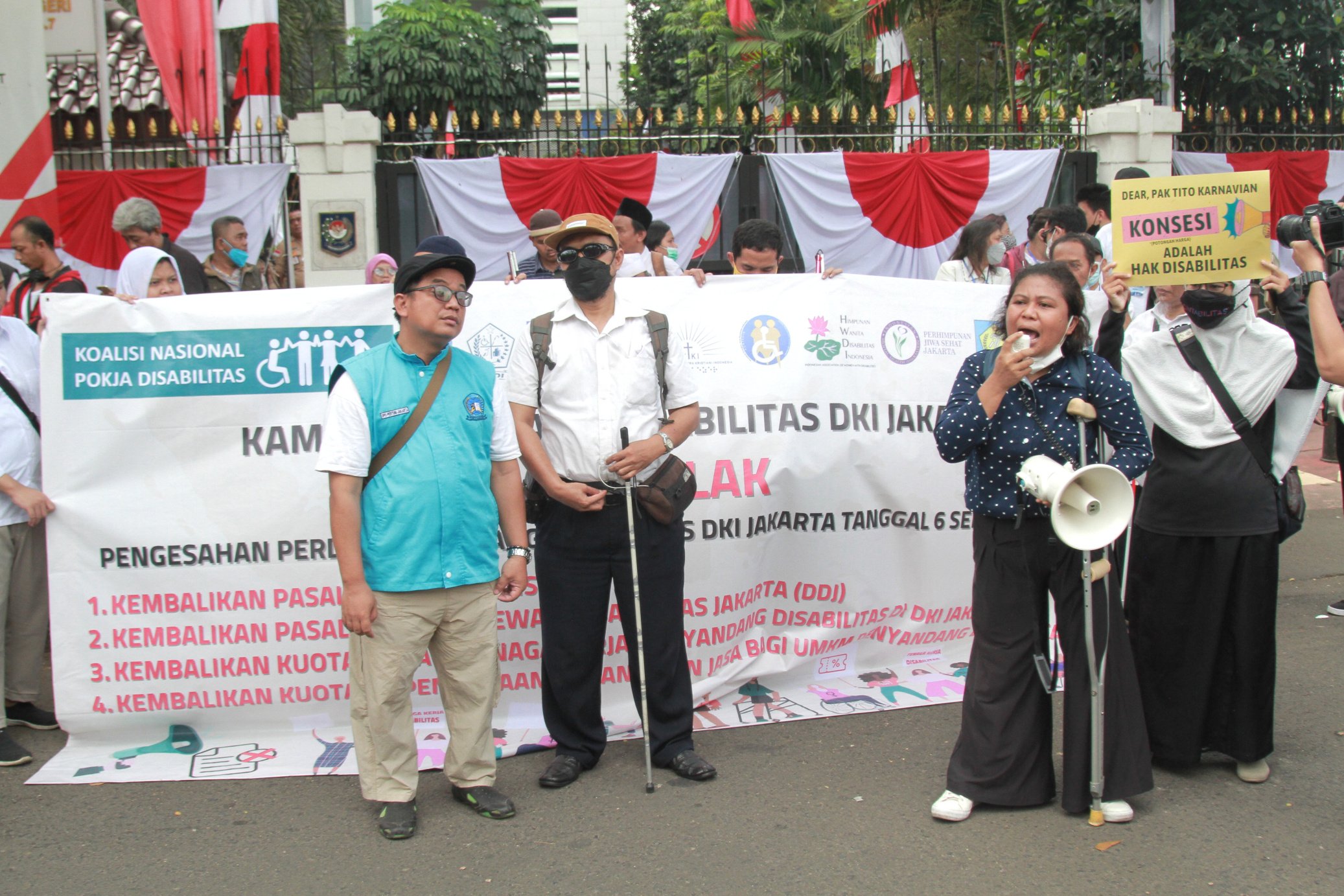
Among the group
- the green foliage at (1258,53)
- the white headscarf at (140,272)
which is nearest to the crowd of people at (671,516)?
the white headscarf at (140,272)

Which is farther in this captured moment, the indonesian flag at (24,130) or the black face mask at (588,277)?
the indonesian flag at (24,130)

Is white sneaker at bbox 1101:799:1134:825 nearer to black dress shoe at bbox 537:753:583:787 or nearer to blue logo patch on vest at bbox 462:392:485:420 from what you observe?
black dress shoe at bbox 537:753:583:787

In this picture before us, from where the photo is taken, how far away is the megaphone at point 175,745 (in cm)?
462

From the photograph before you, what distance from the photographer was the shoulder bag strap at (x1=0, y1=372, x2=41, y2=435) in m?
4.76

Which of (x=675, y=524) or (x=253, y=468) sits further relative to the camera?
(x=253, y=468)

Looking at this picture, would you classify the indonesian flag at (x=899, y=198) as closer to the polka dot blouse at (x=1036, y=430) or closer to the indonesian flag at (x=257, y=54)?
the indonesian flag at (x=257, y=54)

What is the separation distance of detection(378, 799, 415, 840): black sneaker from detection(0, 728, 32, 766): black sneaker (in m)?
1.64

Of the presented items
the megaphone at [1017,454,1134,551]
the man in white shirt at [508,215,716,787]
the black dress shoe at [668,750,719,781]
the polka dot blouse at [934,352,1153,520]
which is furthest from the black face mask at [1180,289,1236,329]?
the black dress shoe at [668,750,719,781]

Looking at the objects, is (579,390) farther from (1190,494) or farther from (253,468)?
(1190,494)

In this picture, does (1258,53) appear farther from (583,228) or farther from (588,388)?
(588,388)

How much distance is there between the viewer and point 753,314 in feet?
16.9

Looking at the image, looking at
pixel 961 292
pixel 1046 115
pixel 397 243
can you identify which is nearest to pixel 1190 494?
→ pixel 961 292

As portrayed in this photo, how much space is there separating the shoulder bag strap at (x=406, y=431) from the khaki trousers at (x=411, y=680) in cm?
42

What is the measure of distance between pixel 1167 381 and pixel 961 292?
1448mm
